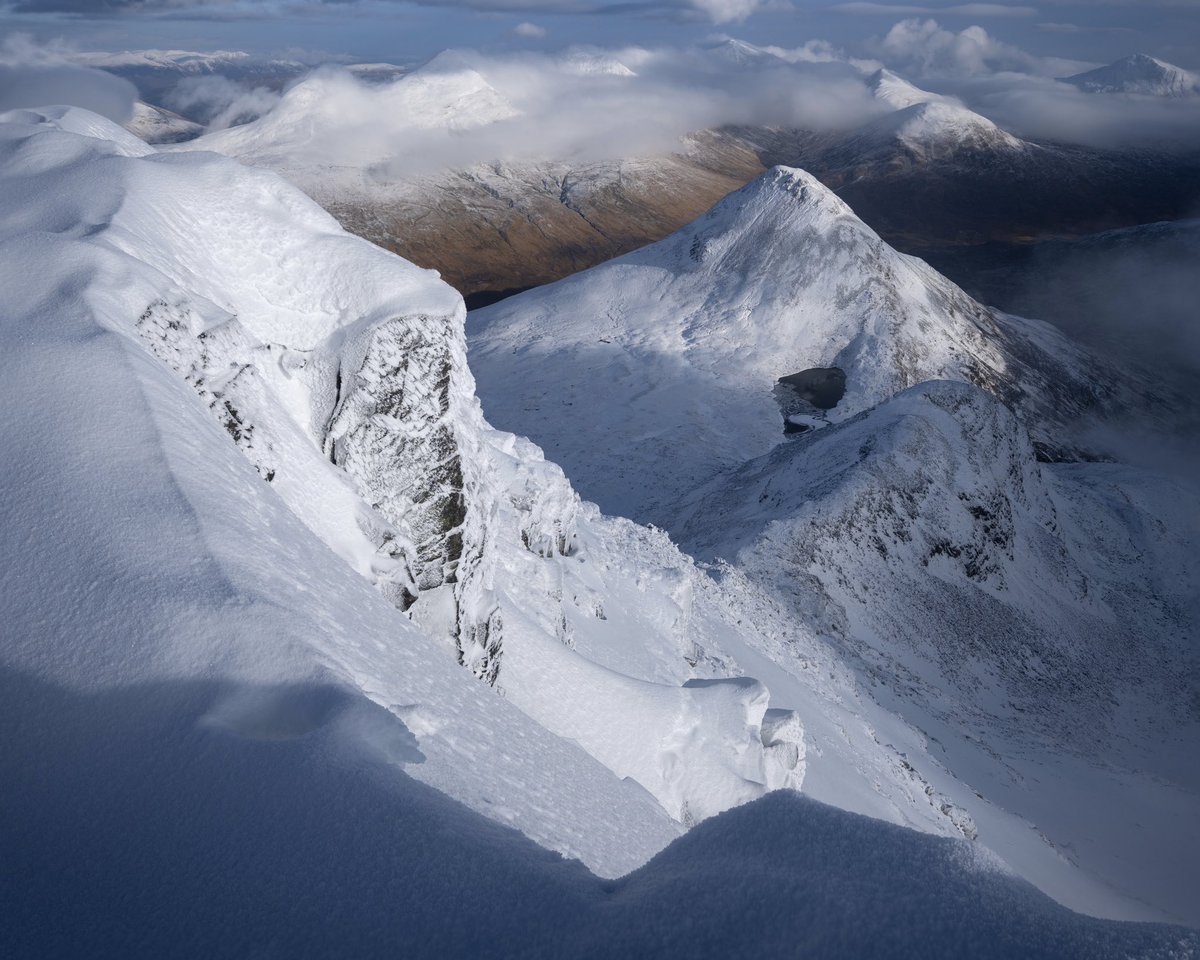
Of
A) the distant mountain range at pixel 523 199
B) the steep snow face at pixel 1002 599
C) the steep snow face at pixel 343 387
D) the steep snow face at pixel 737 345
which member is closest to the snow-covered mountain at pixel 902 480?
the steep snow face at pixel 1002 599

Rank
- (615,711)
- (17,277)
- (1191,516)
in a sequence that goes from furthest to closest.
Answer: (1191,516)
(615,711)
(17,277)

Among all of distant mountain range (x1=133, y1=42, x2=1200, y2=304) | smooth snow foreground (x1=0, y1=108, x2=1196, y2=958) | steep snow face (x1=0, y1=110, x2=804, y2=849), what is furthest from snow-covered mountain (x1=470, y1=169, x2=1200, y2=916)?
distant mountain range (x1=133, y1=42, x2=1200, y2=304)

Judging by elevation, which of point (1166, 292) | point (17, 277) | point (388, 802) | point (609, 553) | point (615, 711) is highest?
point (17, 277)

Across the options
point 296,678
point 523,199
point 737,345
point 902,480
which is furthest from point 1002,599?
point 523,199

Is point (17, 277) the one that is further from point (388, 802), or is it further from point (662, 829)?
point (662, 829)

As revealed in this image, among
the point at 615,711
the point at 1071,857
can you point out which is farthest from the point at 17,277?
the point at 1071,857

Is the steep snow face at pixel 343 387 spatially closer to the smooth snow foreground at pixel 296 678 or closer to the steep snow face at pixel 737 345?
the smooth snow foreground at pixel 296 678
